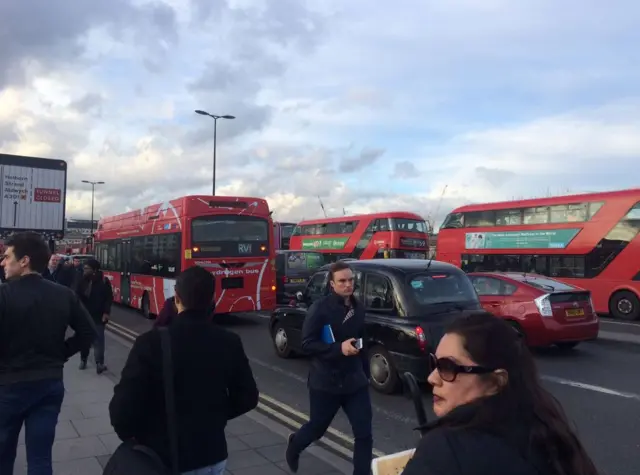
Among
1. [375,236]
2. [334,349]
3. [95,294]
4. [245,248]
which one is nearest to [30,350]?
[334,349]

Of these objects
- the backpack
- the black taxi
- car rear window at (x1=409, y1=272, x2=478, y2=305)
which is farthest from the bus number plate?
the backpack

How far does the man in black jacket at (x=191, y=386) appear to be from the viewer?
242 centimetres

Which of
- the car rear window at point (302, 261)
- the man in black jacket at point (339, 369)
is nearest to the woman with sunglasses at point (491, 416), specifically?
the man in black jacket at point (339, 369)

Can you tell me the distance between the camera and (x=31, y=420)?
351cm

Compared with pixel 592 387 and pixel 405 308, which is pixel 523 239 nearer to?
pixel 592 387

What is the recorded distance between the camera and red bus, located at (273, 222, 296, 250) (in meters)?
38.4

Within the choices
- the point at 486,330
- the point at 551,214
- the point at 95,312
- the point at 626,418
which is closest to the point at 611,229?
the point at 551,214

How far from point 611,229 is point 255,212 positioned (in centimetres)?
1094

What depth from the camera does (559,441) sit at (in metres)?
1.44

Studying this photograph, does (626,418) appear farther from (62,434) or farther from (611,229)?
(611,229)

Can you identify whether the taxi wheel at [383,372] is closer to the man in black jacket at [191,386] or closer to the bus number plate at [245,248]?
the man in black jacket at [191,386]

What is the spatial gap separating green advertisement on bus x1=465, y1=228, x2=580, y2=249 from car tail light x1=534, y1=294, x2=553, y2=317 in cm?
900

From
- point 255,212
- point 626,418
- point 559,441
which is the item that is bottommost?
point 626,418

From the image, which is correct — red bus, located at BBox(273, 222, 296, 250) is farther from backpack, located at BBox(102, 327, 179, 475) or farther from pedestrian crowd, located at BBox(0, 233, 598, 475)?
backpack, located at BBox(102, 327, 179, 475)
